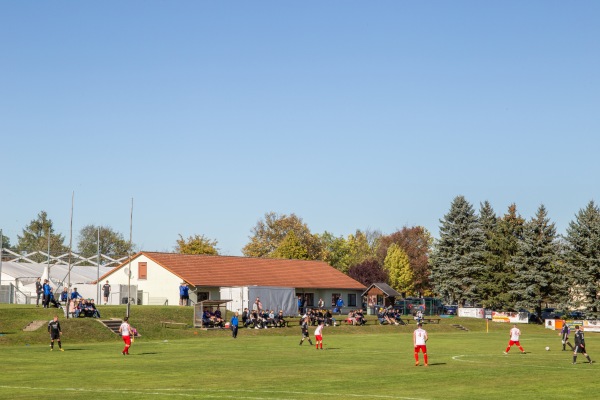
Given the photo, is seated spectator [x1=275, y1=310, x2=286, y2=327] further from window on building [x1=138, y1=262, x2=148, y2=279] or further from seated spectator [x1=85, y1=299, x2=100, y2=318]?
window on building [x1=138, y1=262, x2=148, y2=279]

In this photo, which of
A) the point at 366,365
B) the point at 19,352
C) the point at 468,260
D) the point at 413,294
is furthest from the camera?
the point at 413,294

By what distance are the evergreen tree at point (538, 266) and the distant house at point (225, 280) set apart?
18830 millimetres

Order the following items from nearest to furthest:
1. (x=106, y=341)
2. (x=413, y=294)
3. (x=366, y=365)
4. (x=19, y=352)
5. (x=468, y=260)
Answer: (x=366, y=365) → (x=19, y=352) → (x=106, y=341) → (x=468, y=260) → (x=413, y=294)

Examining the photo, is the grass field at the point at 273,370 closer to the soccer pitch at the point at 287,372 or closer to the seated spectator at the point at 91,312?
the soccer pitch at the point at 287,372

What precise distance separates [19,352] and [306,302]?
54.0m

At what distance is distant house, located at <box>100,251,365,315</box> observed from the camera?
3287 inches

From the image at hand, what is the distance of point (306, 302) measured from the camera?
96688 mm

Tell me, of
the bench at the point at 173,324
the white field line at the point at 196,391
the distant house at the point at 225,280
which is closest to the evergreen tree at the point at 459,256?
the distant house at the point at 225,280

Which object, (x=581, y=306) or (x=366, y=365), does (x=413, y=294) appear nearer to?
(x=581, y=306)

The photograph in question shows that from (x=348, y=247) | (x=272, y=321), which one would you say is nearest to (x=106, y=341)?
(x=272, y=321)

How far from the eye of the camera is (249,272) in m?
94.7

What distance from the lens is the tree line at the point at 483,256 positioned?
90438 mm

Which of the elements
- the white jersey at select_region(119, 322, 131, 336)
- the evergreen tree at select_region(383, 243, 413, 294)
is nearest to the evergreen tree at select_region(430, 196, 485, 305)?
the evergreen tree at select_region(383, 243, 413, 294)

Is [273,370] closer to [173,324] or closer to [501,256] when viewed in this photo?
[173,324]
